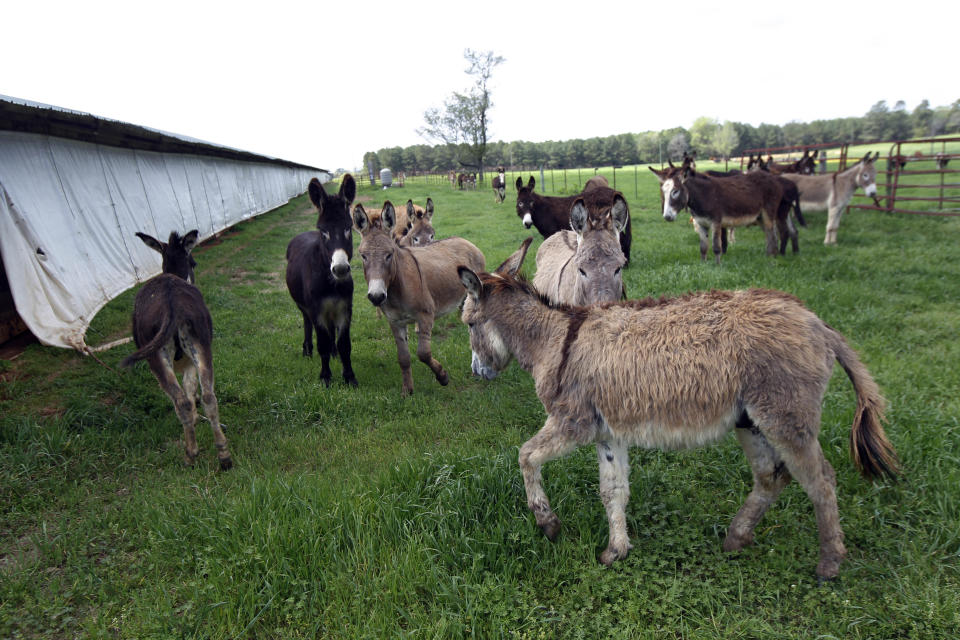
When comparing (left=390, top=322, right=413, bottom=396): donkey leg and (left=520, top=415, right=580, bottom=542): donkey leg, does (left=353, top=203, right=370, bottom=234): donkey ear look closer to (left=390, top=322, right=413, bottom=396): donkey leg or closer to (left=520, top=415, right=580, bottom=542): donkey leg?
(left=390, top=322, right=413, bottom=396): donkey leg

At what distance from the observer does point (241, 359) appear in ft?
19.8

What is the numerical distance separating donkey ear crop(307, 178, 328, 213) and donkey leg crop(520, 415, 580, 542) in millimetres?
3929

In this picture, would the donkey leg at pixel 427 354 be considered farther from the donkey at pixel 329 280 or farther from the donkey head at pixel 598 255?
the donkey head at pixel 598 255

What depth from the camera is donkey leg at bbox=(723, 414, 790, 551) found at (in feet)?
8.54

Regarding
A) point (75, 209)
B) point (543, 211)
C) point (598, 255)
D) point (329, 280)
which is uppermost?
point (75, 209)

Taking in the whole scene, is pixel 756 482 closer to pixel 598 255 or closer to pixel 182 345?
pixel 598 255

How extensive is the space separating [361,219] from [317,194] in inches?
27.0

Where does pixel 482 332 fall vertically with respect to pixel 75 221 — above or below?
below

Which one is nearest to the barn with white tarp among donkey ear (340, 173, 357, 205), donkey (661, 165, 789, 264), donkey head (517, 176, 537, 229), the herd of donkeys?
the herd of donkeys

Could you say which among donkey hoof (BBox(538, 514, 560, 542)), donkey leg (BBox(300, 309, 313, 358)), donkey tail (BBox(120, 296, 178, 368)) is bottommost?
donkey hoof (BBox(538, 514, 560, 542))

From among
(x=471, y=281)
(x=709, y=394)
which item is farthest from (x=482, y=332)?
(x=709, y=394)

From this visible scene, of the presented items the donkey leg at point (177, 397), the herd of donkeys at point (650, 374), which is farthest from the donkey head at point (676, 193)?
the donkey leg at point (177, 397)

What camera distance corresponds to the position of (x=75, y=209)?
784 cm

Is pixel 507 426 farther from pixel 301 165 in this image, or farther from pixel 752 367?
pixel 301 165
